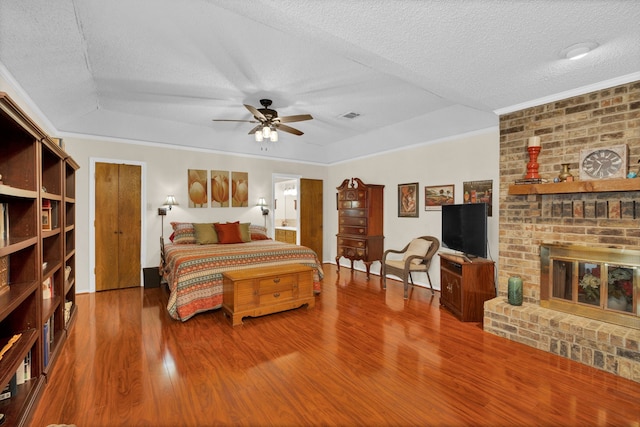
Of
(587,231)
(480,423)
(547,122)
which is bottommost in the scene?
(480,423)

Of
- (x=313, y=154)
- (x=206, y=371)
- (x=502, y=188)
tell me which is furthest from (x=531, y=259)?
(x=313, y=154)

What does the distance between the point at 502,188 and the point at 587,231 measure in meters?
0.88

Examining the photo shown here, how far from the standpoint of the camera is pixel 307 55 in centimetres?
295

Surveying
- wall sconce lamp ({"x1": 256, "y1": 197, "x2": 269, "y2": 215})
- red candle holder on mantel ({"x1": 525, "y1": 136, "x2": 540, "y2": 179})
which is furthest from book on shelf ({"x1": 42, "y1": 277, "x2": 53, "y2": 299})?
red candle holder on mantel ({"x1": 525, "y1": 136, "x2": 540, "y2": 179})

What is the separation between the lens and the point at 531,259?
3.25 m

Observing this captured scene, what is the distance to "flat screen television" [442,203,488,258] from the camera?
3.57m

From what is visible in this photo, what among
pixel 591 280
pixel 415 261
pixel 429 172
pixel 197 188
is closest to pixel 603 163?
pixel 591 280

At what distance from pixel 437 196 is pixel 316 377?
3.68 metres

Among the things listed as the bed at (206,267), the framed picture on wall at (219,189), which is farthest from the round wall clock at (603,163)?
the framed picture on wall at (219,189)

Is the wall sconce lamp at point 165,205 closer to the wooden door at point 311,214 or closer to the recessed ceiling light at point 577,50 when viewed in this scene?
the wooden door at point 311,214

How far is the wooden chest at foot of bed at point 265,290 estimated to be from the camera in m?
3.49

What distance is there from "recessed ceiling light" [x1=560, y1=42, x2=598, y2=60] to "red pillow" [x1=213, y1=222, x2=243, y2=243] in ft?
15.9

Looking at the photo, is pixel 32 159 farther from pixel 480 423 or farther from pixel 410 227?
pixel 410 227

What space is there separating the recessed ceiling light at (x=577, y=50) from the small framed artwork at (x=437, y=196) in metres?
2.66
